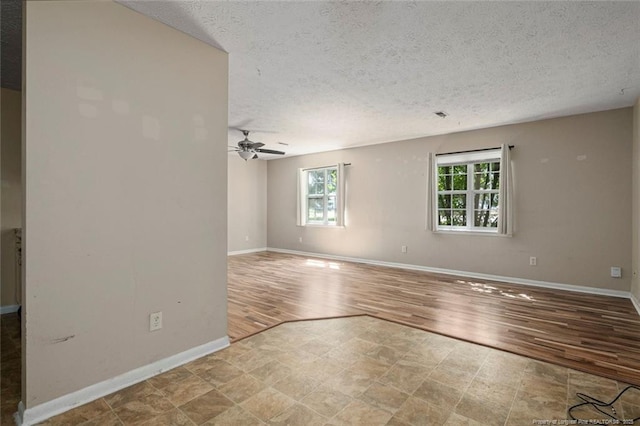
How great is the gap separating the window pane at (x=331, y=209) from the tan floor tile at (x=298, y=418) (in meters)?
5.60

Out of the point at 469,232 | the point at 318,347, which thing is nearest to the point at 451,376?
the point at 318,347

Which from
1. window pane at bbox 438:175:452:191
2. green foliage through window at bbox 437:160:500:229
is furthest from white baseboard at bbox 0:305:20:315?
window pane at bbox 438:175:452:191

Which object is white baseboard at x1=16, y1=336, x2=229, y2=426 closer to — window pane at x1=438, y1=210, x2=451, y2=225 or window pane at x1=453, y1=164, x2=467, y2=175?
window pane at x1=438, y1=210, x2=451, y2=225

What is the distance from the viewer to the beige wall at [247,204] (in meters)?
7.50

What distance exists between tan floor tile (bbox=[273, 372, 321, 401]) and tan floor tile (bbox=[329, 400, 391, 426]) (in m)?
0.29

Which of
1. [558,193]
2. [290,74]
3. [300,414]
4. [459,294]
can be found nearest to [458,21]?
[290,74]

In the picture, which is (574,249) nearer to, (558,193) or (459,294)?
(558,193)

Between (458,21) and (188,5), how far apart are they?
183 centimetres

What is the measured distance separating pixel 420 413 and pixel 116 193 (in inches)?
88.5

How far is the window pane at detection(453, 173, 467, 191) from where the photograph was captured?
5305 millimetres

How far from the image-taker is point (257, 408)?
1.74 metres

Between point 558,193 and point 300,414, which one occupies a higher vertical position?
point 558,193

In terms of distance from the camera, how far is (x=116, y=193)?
1939 mm

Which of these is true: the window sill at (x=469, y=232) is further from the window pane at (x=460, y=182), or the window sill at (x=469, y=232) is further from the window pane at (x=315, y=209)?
the window pane at (x=315, y=209)
